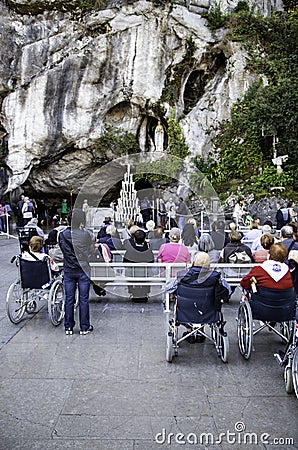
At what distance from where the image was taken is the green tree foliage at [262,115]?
54.1 feet

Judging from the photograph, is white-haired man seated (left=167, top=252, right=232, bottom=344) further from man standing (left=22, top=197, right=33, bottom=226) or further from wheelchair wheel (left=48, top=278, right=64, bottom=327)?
man standing (left=22, top=197, right=33, bottom=226)

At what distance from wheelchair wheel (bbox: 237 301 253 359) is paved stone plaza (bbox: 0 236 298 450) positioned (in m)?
0.10

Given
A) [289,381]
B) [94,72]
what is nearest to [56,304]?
[289,381]

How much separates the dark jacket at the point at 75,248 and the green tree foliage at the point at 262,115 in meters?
12.1

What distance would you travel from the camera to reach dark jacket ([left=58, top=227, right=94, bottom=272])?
16.1ft

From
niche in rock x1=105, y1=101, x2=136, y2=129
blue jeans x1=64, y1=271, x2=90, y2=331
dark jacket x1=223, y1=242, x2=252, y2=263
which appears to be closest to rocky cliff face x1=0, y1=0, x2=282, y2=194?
niche in rock x1=105, y1=101, x2=136, y2=129

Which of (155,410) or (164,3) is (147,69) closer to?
(164,3)

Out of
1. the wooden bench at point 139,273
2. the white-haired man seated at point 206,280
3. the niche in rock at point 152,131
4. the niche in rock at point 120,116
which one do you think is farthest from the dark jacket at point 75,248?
the niche in rock at point 152,131

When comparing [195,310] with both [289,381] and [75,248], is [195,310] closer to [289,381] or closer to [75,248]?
[289,381]

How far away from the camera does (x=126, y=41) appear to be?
64.0 ft

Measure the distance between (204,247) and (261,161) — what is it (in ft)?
42.8

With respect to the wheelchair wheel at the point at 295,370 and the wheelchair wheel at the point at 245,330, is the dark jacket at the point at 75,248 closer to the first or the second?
the wheelchair wheel at the point at 245,330

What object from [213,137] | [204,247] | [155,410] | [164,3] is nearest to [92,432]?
[155,410]

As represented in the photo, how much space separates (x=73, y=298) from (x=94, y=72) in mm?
16756
